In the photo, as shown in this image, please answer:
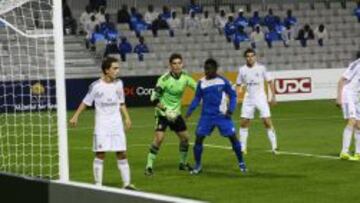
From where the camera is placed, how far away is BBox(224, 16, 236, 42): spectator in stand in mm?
43062

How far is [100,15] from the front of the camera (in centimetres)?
4075

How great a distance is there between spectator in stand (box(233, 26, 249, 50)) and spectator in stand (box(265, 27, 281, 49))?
1.01m

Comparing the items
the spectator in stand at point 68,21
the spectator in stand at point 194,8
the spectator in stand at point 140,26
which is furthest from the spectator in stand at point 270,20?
the spectator in stand at point 68,21

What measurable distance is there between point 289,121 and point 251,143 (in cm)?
688

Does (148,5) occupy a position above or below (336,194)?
above

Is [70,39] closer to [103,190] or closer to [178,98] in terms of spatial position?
[178,98]

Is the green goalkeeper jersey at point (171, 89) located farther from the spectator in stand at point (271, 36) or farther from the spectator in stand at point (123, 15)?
the spectator in stand at point (271, 36)

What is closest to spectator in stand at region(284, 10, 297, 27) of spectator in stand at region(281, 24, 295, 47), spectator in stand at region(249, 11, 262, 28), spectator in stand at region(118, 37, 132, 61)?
spectator in stand at region(281, 24, 295, 47)

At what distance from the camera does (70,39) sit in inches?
1606

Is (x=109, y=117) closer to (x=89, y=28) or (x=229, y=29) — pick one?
(x=89, y=28)

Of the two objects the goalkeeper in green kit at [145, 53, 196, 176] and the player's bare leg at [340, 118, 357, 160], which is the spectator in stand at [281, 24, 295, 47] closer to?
the player's bare leg at [340, 118, 357, 160]

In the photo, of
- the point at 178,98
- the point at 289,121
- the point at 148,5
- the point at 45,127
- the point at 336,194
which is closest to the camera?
the point at 336,194

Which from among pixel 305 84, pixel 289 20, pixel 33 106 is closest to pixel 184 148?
pixel 33 106

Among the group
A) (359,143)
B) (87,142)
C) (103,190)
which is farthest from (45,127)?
(103,190)
